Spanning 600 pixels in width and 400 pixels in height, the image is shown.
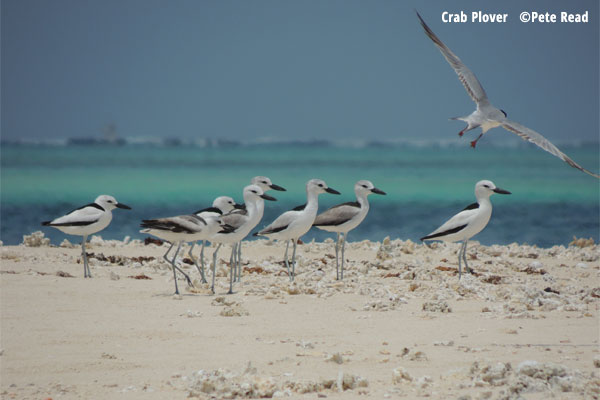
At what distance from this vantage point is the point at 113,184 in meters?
44.9

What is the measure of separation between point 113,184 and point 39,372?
3972 centimetres

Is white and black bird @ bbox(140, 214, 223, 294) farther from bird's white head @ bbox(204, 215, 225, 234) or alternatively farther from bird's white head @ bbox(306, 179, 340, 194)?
bird's white head @ bbox(306, 179, 340, 194)

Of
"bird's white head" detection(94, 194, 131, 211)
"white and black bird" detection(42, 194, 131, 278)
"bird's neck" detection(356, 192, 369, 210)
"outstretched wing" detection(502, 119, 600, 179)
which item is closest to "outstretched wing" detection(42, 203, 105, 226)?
"white and black bird" detection(42, 194, 131, 278)

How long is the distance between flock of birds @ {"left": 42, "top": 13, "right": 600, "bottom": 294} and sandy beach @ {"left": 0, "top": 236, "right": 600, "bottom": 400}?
0.49 meters

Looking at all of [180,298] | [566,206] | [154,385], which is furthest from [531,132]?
[566,206]

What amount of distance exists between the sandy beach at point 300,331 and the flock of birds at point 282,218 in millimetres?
492

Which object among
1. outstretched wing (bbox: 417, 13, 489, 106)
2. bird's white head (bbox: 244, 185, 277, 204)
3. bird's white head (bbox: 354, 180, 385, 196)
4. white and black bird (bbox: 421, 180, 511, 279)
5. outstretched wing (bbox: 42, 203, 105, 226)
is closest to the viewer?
bird's white head (bbox: 244, 185, 277, 204)

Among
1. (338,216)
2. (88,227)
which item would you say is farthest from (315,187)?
(88,227)

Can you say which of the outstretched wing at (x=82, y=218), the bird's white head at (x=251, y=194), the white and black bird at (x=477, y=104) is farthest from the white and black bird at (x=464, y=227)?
the outstretched wing at (x=82, y=218)

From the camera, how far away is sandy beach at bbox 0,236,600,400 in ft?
19.1

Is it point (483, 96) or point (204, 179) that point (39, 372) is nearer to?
point (483, 96)

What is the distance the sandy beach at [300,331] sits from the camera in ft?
19.1

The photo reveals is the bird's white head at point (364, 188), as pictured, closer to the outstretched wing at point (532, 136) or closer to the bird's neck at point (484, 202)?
the bird's neck at point (484, 202)

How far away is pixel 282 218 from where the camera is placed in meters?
11.4
